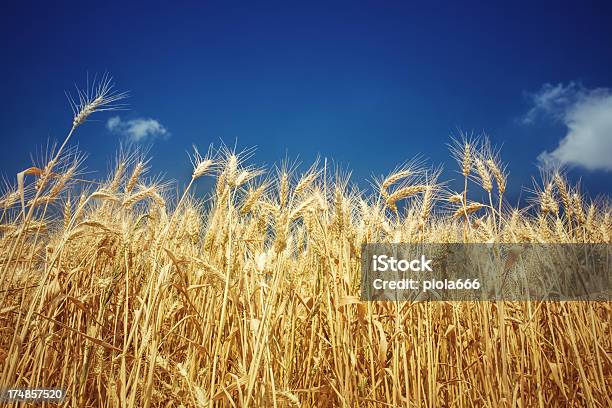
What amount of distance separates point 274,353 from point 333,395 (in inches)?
16.9

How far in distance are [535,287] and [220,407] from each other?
2.41 m

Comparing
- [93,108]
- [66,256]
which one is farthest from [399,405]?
[66,256]

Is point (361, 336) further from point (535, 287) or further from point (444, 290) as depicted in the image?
point (535, 287)

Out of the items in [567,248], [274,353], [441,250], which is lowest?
[274,353]

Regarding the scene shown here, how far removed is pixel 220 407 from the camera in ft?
5.94

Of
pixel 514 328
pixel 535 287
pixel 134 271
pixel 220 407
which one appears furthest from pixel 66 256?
pixel 535 287

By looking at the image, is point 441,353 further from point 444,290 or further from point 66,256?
point 66,256

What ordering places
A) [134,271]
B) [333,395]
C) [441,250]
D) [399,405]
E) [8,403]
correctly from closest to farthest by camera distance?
[8,403]
[399,405]
[333,395]
[441,250]
[134,271]

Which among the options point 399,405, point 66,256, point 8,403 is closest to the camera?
point 8,403

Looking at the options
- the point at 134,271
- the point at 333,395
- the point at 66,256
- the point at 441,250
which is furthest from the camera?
the point at 66,256

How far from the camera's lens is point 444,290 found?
2.29 m

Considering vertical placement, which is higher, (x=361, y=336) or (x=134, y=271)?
(x=134, y=271)

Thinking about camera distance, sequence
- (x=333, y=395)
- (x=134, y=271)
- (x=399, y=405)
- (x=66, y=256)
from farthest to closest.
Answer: (x=66, y=256) < (x=134, y=271) < (x=333, y=395) < (x=399, y=405)

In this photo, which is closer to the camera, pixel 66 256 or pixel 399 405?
pixel 399 405
